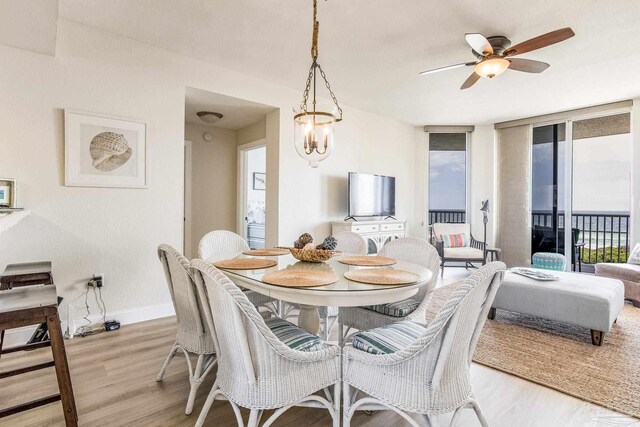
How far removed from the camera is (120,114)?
9.60 ft

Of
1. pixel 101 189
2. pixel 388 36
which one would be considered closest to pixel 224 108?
pixel 101 189

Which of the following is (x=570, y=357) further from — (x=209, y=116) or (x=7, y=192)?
(x=209, y=116)

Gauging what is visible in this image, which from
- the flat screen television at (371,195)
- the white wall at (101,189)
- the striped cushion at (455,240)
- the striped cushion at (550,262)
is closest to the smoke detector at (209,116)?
the white wall at (101,189)

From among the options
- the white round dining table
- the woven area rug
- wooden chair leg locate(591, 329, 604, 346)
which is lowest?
the woven area rug

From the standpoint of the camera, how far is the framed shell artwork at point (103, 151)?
8.87 feet

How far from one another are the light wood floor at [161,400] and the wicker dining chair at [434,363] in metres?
0.49

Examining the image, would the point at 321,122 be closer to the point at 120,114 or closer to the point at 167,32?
the point at 167,32

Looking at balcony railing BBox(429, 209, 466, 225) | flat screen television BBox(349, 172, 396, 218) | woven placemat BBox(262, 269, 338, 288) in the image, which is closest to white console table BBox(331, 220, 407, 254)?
flat screen television BBox(349, 172, 396, 218)

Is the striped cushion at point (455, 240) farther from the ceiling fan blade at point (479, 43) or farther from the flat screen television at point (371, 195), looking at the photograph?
the ceiling fan blade at point (479, 43)

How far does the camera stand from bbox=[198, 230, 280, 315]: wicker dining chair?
99.8 inches

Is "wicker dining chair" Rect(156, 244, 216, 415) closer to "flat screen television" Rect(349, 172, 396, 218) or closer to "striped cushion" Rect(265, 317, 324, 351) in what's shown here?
"striped cushion" Rect(265, 317, 324, 351)

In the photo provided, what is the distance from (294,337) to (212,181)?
3.97 meters

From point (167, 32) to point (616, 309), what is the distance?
4.46 meters

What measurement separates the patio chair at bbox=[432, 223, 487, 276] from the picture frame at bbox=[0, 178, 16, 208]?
16.1ft
